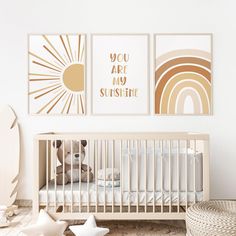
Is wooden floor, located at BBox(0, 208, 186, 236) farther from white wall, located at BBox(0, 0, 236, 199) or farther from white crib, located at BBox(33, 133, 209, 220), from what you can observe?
white wall, located at BBox(0, 0, 236, 199)

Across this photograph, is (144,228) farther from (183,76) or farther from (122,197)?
(183,76)

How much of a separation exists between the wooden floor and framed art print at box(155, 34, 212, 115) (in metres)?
1.02

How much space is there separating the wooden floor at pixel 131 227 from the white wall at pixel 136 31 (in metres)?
0.65

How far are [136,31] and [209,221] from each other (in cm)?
189

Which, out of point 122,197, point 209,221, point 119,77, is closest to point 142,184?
point 122,197

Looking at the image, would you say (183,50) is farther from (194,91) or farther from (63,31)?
(63,31)

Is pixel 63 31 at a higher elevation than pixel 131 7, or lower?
lower

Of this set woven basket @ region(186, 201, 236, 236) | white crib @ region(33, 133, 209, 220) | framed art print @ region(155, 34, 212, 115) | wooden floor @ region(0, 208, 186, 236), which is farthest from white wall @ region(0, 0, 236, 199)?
woven basket @ region(186, 201, 236, 236)

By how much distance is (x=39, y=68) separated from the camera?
346 centimetres

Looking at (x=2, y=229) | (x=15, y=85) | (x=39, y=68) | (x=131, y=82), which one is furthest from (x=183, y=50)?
(x=2, y=229)

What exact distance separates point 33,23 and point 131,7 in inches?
35.8

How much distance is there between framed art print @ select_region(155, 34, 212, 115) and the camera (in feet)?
11.2

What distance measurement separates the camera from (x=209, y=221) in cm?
222

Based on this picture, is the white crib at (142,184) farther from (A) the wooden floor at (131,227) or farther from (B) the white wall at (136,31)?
(B) the white wall at (136,31)
